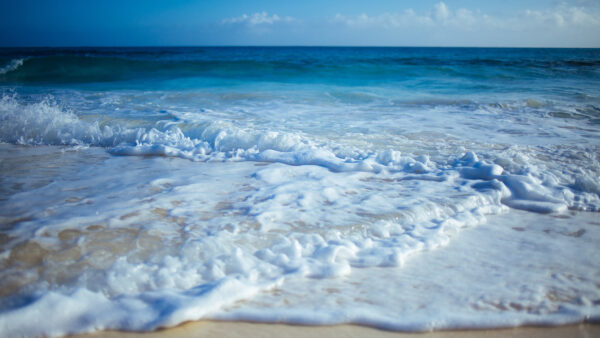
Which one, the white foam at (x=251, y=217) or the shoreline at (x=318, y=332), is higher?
the white foam at (x=251, y=217)

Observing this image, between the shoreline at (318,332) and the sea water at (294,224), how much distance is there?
32mm

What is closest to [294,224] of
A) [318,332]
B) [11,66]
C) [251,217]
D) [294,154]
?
[251,217]

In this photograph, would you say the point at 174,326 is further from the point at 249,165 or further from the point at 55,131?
the point at 55,131

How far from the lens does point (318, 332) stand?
1.44 meters

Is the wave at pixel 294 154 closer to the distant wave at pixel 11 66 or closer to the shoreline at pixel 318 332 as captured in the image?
the shoreline at pixel 318 332

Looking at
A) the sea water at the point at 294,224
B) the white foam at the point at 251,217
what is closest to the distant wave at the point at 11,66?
the sea water at the point at 294,224

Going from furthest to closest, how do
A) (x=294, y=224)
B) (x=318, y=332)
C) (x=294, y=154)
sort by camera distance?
1. (x=294, y=154)
2. (x=294, y=224)
3. (x=318, y=332)

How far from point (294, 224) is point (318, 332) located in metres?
0.94

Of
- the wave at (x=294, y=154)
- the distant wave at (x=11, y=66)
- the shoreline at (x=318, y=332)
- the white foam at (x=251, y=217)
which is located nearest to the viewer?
the shoreline at (x=318, y=332)

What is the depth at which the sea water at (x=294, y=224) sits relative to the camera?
1555 millimetres

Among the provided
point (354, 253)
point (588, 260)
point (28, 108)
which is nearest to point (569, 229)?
point (588, 260)

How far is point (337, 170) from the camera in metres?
3.49

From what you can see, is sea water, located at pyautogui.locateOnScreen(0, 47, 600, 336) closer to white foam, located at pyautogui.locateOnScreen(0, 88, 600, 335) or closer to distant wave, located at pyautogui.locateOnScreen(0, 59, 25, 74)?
white foam, located at pyautogui.locateOnScreen(0, 88, 600, 335)

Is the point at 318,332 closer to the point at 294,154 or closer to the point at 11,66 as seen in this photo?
the point at 294,154
